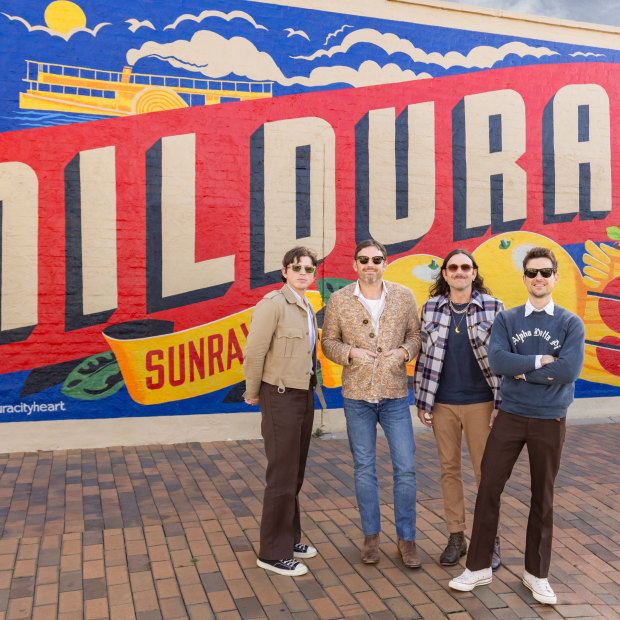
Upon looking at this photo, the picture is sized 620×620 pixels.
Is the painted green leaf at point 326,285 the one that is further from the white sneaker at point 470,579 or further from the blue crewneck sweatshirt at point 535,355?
the white sneaker at point 470,579

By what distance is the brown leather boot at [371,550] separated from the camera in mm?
3512

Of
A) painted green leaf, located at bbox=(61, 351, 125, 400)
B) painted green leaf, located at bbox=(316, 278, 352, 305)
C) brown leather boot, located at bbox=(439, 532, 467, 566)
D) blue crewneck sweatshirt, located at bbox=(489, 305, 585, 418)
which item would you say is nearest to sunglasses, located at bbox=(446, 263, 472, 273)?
blue crewneck sweatshirt, located at bbox=(489, 305, 585, 418)

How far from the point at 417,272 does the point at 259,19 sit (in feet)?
11.1

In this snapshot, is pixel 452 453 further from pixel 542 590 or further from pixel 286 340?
pixel 286 340

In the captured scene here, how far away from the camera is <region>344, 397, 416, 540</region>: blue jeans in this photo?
350cm

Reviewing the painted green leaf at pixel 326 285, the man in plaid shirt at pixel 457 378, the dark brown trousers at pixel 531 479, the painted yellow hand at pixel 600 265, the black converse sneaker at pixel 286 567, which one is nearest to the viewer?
the dark brown trousers at pixel 531 479

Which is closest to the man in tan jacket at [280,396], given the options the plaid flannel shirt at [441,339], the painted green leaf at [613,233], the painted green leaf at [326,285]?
the plaid flannel shirt at [441,339]

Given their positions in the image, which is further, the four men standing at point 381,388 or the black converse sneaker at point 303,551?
the black converse sneaker at point 303,551

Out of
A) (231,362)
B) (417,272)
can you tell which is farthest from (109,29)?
A: (417,272)

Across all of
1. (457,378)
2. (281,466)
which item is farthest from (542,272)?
(281,466)

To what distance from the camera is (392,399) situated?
3.53 metres

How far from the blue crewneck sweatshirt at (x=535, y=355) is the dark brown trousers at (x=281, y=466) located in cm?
113

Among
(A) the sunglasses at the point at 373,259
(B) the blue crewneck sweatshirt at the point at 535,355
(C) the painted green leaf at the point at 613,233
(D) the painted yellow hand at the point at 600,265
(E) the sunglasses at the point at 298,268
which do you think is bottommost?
(B) the blue crewneck sweatshirt at the point at 535,355

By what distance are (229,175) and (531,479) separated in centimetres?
463
